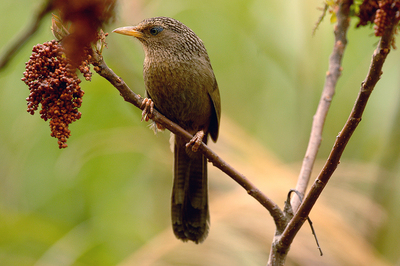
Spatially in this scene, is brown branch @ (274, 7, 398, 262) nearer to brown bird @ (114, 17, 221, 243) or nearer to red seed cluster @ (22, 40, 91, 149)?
brown bird @ (114, 17, 221, 243)

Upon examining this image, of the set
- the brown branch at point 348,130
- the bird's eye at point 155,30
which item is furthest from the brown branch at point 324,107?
the bird's eye at point 155,30

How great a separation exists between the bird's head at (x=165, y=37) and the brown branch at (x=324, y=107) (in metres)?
0.98

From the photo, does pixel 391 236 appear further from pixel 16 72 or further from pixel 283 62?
pixel 16 72

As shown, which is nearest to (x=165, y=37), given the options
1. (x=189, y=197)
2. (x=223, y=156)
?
(x=189, y=197)

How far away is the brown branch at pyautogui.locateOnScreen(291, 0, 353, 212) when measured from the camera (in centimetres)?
260

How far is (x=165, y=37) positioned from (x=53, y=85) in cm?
149

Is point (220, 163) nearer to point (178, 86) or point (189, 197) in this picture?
point (178, 86)

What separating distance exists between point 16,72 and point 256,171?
3279mm

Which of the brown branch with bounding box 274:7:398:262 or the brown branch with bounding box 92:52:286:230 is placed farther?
the brown branch with bounding box 92:52:286:230

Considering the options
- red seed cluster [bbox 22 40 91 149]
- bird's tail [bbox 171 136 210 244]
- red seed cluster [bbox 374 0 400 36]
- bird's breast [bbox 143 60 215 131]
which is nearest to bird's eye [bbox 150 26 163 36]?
bird's breast [bbox 143 60 215 131]

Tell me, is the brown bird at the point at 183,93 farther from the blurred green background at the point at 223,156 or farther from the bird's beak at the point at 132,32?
the blurred green background at the point at 223,156

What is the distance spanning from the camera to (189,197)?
3223 millimetres

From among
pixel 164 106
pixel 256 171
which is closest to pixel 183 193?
pixel 164 106

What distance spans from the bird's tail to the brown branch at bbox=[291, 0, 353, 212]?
81 cm
